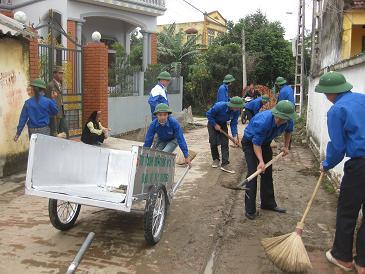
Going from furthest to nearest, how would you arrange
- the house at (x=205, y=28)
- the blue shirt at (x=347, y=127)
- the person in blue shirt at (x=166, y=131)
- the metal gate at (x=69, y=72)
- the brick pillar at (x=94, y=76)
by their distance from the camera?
1. the house at (x=205, y=28)
2. the brick pillar at (x=94, y=76)
3. the metal gate at (x=69, y=72)
4. the person in blue shirt at (x=166, y=131)
5. the blue shirt at (x=347, y=127)

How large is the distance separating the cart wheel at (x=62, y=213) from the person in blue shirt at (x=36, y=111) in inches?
88.5

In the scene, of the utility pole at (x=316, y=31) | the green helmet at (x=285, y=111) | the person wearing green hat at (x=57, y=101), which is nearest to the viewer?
the green helmet at (x=285, y=111)

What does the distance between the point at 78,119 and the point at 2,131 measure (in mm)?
3489

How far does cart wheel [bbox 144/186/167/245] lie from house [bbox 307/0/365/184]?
3.28 meters

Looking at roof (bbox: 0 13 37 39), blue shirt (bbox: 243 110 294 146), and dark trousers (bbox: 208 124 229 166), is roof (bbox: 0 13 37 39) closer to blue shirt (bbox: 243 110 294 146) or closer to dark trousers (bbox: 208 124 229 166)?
dark trousers (bbox: 208 124 229 166)

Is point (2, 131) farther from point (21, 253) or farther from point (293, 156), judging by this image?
point (293, 156)

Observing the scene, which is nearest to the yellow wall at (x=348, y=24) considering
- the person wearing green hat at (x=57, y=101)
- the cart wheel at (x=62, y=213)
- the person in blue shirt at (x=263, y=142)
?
the person in blue shirt at (x=263, y=142)

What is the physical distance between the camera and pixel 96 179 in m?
5.89

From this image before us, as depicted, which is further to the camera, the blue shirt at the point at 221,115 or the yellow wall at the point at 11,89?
the blue shirt at the point at 221,115

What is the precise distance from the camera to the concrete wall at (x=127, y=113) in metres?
13.2

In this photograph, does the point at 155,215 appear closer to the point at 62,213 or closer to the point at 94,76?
the point at 62,213

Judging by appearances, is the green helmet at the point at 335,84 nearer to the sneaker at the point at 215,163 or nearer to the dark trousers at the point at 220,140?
the dark trousers at the point at 220,140

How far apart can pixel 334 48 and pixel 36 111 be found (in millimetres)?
9186

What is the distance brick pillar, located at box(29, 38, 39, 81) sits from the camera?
8.76 metres
